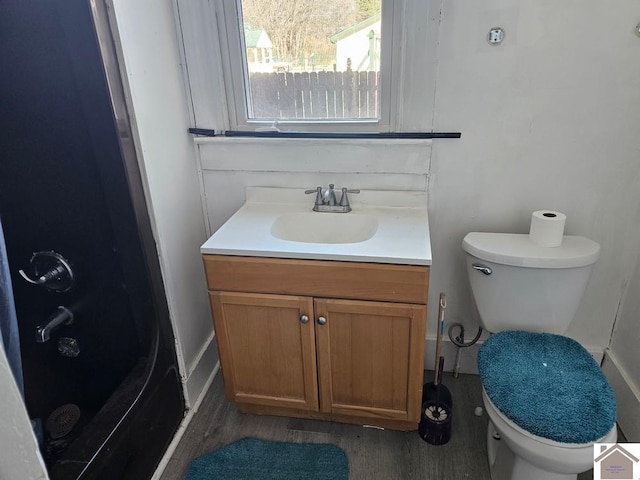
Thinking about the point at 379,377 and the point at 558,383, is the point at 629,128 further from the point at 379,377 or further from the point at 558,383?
the point at 379,377

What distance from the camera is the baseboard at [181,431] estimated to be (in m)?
1.44

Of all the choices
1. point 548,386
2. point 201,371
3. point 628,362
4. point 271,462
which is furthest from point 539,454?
point 201,371

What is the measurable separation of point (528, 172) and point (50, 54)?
5.00 feet

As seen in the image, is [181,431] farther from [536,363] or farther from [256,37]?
[256,37]

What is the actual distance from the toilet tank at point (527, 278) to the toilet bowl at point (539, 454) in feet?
1.11

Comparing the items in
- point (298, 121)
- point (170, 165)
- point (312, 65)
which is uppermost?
point (312, 65)

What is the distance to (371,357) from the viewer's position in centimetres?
137

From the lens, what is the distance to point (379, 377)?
4.57 ft

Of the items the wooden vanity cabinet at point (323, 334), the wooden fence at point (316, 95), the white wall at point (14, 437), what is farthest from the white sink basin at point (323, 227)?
the white wall at point (14, 437)

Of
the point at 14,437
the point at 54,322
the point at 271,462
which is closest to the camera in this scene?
the point at 14,437

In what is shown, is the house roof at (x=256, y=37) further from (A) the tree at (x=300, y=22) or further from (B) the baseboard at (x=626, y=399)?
(B) the baseboard at (x=626, y=399)

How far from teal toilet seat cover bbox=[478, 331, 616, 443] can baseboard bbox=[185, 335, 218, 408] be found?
1.06 m

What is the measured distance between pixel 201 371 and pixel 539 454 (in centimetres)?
123

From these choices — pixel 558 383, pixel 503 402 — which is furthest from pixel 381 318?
pixel 558 383
